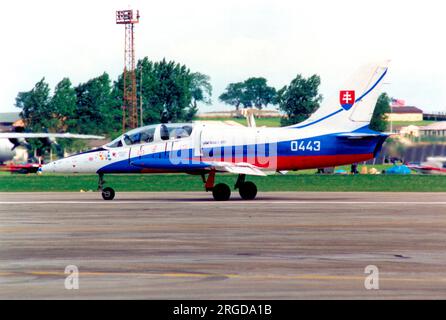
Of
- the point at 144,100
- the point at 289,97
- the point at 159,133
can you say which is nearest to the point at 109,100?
the point at 144,100

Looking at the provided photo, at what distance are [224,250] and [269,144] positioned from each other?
16250mm

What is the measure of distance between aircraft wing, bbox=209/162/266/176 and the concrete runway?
2.62 m

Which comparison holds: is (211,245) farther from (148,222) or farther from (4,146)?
(4,146)

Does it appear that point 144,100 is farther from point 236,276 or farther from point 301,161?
point 236,276

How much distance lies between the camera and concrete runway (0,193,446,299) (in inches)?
487

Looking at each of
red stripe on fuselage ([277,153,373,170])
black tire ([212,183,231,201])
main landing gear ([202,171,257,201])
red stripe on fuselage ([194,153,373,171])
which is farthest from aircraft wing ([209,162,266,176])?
red stripe on fuselage ([277,153,373,170])

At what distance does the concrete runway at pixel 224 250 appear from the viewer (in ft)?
40.6

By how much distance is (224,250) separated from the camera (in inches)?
657

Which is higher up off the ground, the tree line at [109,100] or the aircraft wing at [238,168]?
the tree line at [109,100]

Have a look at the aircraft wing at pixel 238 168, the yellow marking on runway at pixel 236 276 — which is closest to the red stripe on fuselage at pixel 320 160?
the aircraft wing at pixel 238 168

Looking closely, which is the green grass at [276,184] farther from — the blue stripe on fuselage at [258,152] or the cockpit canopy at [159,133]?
the blue stripe on fuselage at [258,152]

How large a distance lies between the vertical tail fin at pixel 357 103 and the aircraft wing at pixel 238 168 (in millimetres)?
2715

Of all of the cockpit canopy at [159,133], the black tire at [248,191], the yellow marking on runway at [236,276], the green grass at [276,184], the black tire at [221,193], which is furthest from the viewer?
the green grass at [276,184]
